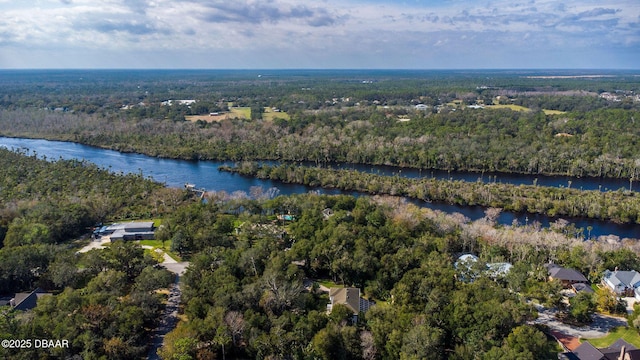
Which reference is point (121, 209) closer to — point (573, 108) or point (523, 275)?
point (523, 275)

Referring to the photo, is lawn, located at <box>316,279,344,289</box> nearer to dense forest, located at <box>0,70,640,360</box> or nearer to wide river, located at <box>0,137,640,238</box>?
dense forest, located at <box>0,70,640,360</box>

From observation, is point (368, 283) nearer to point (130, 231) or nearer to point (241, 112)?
point (130, 231)

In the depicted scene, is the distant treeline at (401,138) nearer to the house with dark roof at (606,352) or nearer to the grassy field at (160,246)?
the grassy field at (160,246)

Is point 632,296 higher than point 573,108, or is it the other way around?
point 573,108

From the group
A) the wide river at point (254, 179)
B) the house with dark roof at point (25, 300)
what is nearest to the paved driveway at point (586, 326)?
the wide river at point (254, 179)

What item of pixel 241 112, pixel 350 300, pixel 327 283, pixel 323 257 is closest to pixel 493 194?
pixel 323 257

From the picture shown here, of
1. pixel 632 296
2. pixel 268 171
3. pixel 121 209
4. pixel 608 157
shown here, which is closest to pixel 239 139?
pixel 268 171
